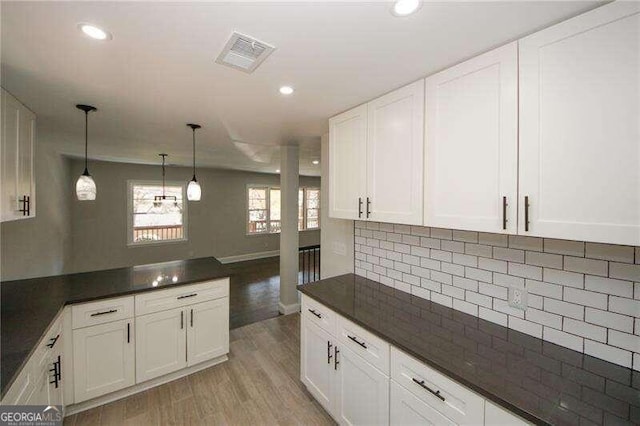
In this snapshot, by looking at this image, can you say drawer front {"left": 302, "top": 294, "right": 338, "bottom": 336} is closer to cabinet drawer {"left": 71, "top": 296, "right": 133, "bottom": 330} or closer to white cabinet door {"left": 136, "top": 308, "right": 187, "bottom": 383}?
white cabinet door {"left": 136, "top": 308, "right": 187, "bottom": 383}

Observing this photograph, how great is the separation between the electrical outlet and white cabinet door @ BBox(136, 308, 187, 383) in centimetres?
258

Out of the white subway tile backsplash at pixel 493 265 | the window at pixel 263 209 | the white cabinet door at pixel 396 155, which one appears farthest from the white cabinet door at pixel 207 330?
the window at pixel 263 209

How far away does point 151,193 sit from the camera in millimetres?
6168

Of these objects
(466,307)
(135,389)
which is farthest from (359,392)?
(135,389)

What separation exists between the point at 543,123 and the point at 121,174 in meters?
7.21

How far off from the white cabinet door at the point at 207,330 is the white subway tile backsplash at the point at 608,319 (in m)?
2.68

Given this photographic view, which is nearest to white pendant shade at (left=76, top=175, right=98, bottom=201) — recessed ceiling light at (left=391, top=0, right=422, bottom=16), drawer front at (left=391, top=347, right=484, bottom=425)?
recessed ceiling light at (left=391, top=0, right=422, bottom=16)

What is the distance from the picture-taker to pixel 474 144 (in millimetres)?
1368

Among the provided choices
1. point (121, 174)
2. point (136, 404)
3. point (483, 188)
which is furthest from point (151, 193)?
point (483, 188)

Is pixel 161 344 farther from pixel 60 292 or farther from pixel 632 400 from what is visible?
pixel 632 400

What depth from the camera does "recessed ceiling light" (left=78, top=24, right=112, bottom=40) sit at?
1.16 metres

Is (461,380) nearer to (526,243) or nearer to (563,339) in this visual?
(563,339)

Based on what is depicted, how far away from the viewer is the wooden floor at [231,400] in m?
1.93

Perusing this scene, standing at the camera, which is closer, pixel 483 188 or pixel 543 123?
pixel 543 123
